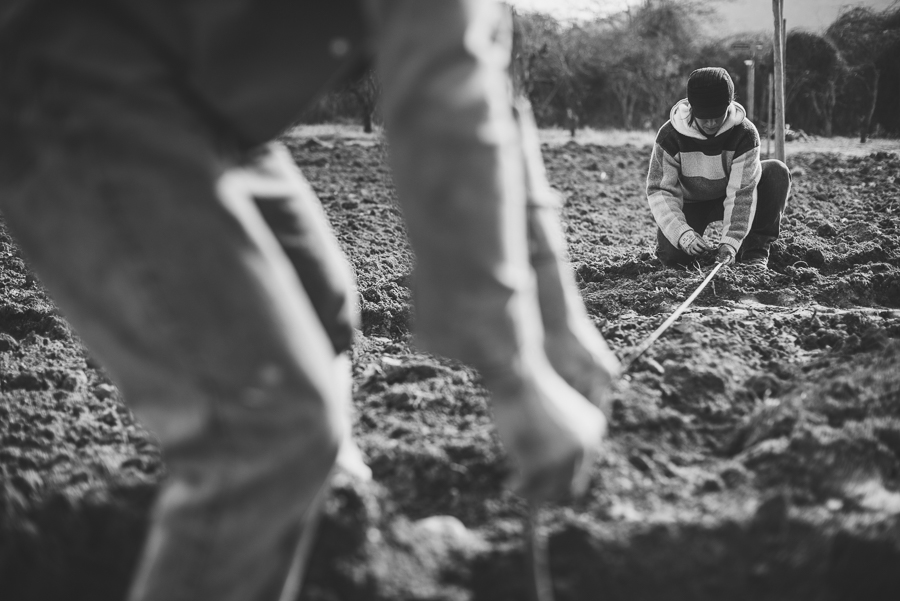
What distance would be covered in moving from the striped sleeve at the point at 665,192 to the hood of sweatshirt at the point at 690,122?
17 centimetres

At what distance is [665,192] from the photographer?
15.3ft

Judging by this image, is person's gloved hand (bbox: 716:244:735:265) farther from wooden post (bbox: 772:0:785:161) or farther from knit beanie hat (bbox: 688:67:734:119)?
wooden post (bbox: 772:0:785:161)

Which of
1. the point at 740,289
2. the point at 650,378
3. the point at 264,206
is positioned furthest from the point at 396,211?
the point at 264,206

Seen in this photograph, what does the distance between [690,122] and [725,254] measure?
0.79 meters

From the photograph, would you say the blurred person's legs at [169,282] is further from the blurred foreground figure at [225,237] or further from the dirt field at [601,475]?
the dirt field at [601,475]

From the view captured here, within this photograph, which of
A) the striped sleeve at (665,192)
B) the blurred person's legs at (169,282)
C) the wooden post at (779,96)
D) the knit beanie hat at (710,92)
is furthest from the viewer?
the wooden post at (779,96)

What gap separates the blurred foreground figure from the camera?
3.59ft

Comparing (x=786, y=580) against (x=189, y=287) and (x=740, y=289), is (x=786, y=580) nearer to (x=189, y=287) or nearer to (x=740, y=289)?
(x=189, y=287)

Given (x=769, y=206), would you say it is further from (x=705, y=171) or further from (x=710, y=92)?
(x=710, y=92)

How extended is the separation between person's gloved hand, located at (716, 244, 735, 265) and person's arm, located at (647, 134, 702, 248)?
0.26m

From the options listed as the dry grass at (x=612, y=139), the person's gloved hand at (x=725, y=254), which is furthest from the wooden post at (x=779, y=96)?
the dry grass at (x=612, y=139)

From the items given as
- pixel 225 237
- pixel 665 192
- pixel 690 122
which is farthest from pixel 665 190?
pixel 225 237

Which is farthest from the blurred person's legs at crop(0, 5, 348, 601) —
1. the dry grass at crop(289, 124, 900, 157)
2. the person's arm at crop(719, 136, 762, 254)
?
the dry grass at crop(289, 124, 900, 157)

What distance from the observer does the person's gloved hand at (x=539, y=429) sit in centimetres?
121
